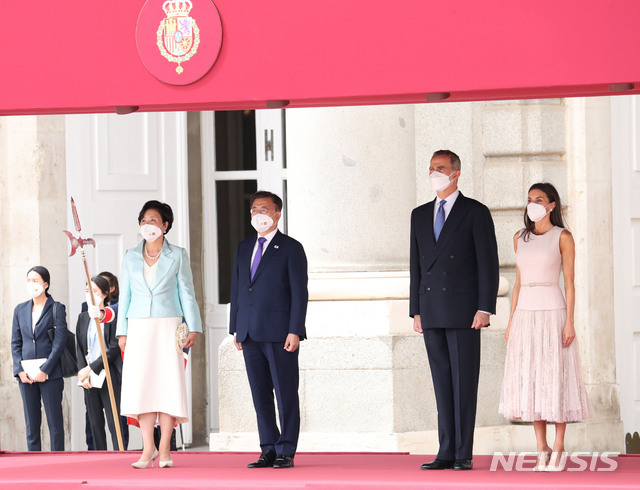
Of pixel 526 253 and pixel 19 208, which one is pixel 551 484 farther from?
pixel 19 208

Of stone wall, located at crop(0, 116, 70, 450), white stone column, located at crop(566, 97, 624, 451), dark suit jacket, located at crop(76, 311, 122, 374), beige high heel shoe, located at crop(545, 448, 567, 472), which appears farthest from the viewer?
stone wall, located at crop(0, 116, 70, 450)

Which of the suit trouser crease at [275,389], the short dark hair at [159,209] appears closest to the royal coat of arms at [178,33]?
the short dark hair at [159,209]

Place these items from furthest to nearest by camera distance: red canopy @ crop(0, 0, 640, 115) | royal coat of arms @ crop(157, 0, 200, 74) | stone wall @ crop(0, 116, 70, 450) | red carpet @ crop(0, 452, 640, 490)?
1. stone wall @ crop(0, 116, 70, 450)
2. royal coat of arms @ crop(157, 0, 200, 74)
3. red carpet @ crop(0, 452, 640, 490)
4. red canopy @ crop(0, 0, 640, 115)

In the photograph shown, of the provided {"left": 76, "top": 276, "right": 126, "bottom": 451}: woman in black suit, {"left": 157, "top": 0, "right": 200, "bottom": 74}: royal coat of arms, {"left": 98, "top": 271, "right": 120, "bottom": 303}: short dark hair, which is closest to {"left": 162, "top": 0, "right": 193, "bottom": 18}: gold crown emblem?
{"left": 157, "top": 0, "right": 200, "bottom": 74}: royal coat of arms

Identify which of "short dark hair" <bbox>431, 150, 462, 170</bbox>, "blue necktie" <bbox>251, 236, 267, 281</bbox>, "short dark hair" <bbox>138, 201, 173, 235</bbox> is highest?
"short dark hair" <bbox>431, 150, 462, 170</bbox>

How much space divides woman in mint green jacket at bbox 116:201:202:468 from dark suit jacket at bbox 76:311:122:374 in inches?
82.1

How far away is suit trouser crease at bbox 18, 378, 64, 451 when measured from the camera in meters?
10.4

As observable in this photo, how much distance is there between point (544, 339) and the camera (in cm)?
775

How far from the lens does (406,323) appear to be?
9.62 m

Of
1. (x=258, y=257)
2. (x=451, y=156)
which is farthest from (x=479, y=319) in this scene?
(x=258, y=257)

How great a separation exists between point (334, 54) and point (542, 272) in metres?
1.70

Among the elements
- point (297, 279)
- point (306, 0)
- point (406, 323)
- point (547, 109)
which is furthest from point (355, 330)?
point (306, 0)

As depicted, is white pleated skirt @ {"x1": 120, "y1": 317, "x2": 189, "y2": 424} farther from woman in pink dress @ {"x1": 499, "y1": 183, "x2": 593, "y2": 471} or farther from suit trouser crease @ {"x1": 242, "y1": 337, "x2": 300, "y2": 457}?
woman in pink dress @ {"x1": 499, "y1": 183, "x2": 593, "y2": 471}

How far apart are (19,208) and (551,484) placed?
18.8 ft
